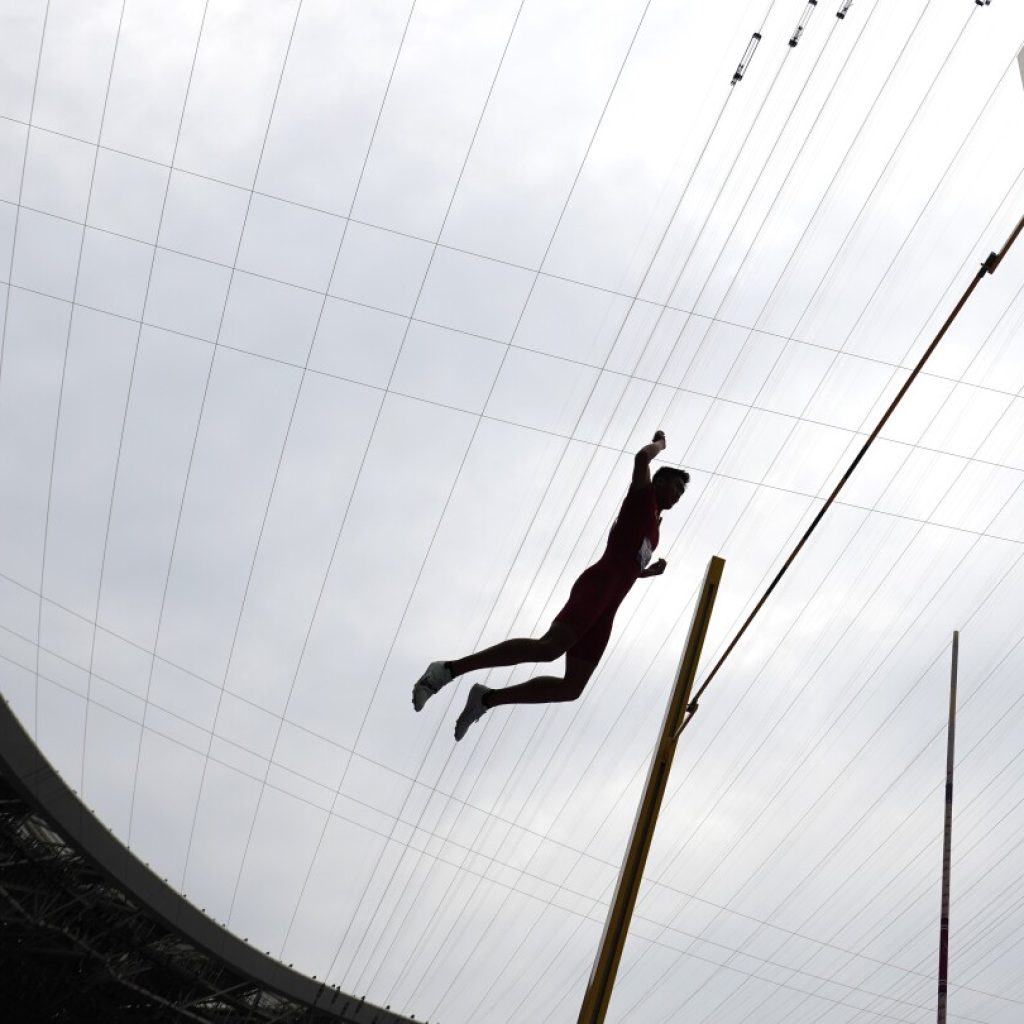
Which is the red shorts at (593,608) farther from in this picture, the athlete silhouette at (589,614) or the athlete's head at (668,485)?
the athlete's head at (668,485)

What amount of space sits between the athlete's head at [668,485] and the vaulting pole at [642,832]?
42cm

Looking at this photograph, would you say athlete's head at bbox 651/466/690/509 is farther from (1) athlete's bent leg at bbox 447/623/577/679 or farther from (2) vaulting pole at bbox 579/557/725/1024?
(1) athlete's bent leg at bbox 447/623/577/679

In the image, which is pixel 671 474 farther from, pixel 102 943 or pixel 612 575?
pixel 102 943

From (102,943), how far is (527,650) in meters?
15.9

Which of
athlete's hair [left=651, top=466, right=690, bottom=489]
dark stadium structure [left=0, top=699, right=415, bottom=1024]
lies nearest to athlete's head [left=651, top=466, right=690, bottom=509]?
athlete's hair [left=651, top=466, right=690, bottom=489]

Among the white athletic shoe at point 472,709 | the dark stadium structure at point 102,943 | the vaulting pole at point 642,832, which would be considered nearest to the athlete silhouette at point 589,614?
the white athletic shoe at point 472,709

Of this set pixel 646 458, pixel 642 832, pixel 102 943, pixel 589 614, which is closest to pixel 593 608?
pixel 589 614

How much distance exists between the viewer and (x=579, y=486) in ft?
37.3

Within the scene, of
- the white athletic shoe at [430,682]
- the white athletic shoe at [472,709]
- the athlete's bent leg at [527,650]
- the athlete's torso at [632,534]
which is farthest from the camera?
the athlete's torso at [632,534]

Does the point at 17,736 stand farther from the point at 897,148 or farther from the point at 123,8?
the point at 897,148

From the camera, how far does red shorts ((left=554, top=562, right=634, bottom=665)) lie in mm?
5242

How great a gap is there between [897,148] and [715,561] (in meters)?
4.04

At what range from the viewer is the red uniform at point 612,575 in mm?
5293

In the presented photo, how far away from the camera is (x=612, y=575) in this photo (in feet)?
17.6
